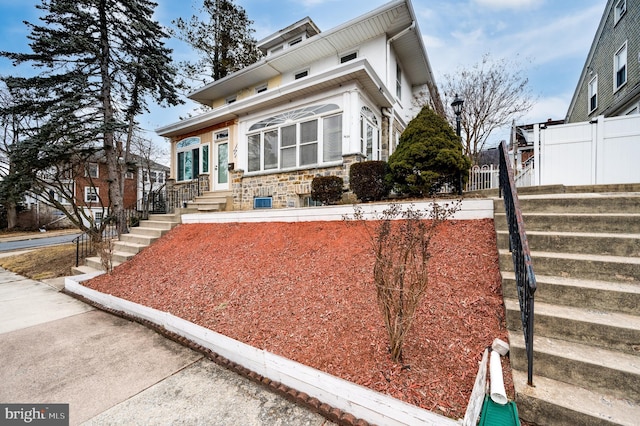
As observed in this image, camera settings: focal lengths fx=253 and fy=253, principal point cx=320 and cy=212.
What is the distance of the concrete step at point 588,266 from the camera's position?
2.52 metres

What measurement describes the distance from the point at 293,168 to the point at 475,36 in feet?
34.7

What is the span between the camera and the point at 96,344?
351cm

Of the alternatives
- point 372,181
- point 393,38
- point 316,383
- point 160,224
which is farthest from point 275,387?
point 393,38

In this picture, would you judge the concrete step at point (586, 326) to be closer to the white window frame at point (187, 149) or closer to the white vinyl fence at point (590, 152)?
the white vinyl fence at point (590, 152)

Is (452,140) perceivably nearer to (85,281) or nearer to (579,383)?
(579,383)

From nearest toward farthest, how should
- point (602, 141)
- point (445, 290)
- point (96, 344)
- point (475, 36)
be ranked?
point (445, 290), point (96, 344), point (602, 141), point (475, 36)

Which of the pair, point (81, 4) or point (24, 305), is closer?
point (24, 305)

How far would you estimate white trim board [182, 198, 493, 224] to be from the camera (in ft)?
14.4

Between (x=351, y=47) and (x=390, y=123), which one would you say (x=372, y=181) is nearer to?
(x=390, y=123)

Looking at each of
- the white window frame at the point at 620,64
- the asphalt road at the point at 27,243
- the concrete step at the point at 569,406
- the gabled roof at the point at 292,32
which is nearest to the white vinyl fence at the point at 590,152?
the concrete step at the point at 569,406

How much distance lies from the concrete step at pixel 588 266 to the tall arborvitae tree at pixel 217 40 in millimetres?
17662

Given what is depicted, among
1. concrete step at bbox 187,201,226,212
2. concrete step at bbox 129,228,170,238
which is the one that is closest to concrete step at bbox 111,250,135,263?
concrete step at bbox 129,228,170,238

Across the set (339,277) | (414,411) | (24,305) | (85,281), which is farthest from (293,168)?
(414,411)

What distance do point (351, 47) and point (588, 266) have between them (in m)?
10.9
